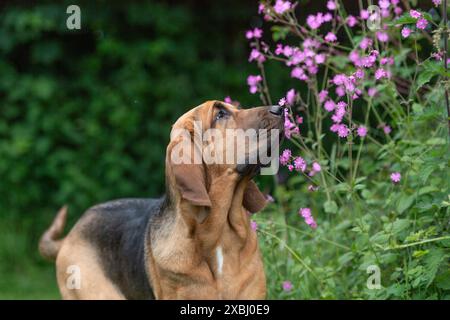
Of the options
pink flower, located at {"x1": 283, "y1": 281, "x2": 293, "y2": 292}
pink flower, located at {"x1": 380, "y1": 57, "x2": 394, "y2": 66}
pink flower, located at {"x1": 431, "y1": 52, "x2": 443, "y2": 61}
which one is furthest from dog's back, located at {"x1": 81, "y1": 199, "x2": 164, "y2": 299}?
pink flower, located at {"x1": 431, "y1": 52, "x2": 443, "y2": 61}

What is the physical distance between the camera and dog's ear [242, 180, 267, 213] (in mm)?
4797

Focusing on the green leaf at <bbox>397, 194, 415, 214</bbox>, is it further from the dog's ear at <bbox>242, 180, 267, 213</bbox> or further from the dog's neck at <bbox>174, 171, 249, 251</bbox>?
the dog's neck at <bbox>174, 171, 249, 251</bbox>

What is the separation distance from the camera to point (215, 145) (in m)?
4.54

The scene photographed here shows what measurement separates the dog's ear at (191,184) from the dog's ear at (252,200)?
0.46 metres

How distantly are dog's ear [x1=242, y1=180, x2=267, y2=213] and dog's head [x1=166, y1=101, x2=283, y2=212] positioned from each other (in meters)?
0.21

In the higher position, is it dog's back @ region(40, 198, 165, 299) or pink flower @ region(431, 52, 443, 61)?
pink flower @ region(431, 52, 443, 61)

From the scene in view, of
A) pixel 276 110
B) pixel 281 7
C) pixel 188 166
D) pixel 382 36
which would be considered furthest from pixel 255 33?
pixel 188 166

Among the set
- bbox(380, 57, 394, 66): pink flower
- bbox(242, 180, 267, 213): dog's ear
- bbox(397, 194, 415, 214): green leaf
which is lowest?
bbox(397, 194, 415, 214): green leaf

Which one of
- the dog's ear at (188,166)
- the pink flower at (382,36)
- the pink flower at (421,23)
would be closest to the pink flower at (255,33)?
the pink flower at (382,36)

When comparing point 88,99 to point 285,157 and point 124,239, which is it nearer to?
point 124,239

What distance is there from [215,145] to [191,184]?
1.08 feet

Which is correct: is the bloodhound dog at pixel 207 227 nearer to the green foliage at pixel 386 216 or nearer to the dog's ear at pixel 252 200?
the dog's ear at pixel 252 200

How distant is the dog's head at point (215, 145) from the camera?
4.36 metres
